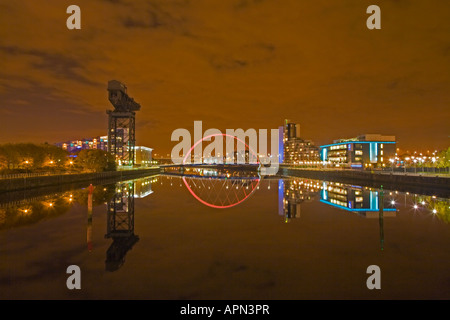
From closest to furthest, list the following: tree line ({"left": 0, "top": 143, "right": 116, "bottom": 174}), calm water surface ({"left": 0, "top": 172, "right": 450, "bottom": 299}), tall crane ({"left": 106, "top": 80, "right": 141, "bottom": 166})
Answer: calm water surface ({"left": 0, "top": 172, "right": 450, "bottom": 299}) → tree line ({"left": 0, "top": 143, "right": 116, "bottom": 174}) → tall crane ({"left": 106, "top": 80, "right": 141, "bottom": 166})

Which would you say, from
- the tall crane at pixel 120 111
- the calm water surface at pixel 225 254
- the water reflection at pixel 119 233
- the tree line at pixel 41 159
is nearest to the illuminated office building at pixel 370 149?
the tall crane at pixel 120 111

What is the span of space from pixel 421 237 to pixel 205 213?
47.8ft

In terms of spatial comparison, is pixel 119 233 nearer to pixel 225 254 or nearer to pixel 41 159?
pixel 225 254

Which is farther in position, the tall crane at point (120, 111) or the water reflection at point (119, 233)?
the tall crane at point (120, 111)

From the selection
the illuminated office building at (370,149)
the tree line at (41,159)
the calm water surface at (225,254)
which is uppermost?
the illuminated office building at (370,149)

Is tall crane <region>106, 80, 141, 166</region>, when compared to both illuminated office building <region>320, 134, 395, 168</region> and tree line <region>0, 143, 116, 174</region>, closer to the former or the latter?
tree line <region>0, 143, 116, 174</region>

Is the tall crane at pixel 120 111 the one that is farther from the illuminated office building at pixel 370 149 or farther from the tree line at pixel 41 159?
the illuminated office building at pixel 370 149

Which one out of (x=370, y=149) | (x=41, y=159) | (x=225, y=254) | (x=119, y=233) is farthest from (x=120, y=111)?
(x=370, y=149)

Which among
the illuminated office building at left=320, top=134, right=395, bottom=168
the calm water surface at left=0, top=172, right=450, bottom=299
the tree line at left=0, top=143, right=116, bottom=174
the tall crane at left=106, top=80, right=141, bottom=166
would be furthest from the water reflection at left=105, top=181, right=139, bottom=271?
the illuminated office building at left=320, top=134, right=395, bottom=168

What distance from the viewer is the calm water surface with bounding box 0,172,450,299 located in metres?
9.27

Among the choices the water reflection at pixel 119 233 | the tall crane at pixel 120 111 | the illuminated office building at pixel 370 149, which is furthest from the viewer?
the illuminated office building at pixel 370 149

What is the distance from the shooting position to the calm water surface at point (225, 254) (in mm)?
9266

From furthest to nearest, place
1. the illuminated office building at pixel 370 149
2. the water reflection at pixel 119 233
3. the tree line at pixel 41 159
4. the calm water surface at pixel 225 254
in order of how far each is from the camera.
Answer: the illuminated office building at pixel 370 149 → the tree line at pixel 41 159 → the water reflection at pixel 119 233 → the calm water surface at pixel 225 254
